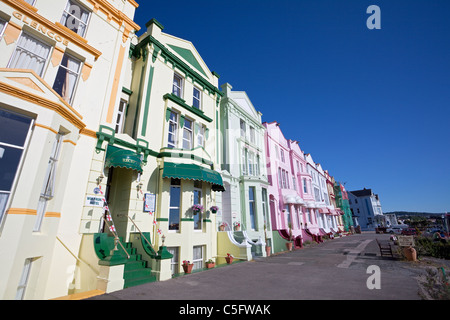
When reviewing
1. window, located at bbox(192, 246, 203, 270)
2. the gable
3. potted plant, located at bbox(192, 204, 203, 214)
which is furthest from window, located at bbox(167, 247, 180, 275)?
the gable

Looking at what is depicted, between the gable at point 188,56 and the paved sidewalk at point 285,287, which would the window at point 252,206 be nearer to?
the paved sidewalk at point 285,287

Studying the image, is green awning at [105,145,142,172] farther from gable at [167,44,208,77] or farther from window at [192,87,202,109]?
gable at [167,44,208,77]

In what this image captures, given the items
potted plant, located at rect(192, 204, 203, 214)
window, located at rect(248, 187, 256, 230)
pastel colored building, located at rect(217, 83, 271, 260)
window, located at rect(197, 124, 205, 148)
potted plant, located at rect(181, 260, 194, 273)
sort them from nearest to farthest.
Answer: potted plant, located at rect(181, 260, 194, 273) → potted plant, located at rect(192, 204, 203, 214) → window, located at rect(197, 124, 205, 148) → pastel colored building, located at rect(217, 83, 271, 260) → window, located at rect(248, 187, 256, 230)

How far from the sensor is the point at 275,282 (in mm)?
6781

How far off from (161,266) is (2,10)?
9496mm

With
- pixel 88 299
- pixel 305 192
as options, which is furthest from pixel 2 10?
pixel 305 192

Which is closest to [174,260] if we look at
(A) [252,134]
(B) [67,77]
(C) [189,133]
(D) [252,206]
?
(C) [189,133]

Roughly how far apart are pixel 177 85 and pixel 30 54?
6.88 metres

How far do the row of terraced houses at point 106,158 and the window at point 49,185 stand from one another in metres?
0.03

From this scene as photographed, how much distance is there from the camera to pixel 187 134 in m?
12.3

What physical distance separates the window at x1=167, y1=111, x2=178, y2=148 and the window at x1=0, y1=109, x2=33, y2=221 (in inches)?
235

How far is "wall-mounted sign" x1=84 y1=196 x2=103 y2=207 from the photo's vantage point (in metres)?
7.08

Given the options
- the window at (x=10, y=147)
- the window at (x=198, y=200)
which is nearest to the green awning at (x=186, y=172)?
the window at (x=198, y=200)

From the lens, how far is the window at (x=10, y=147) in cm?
502
